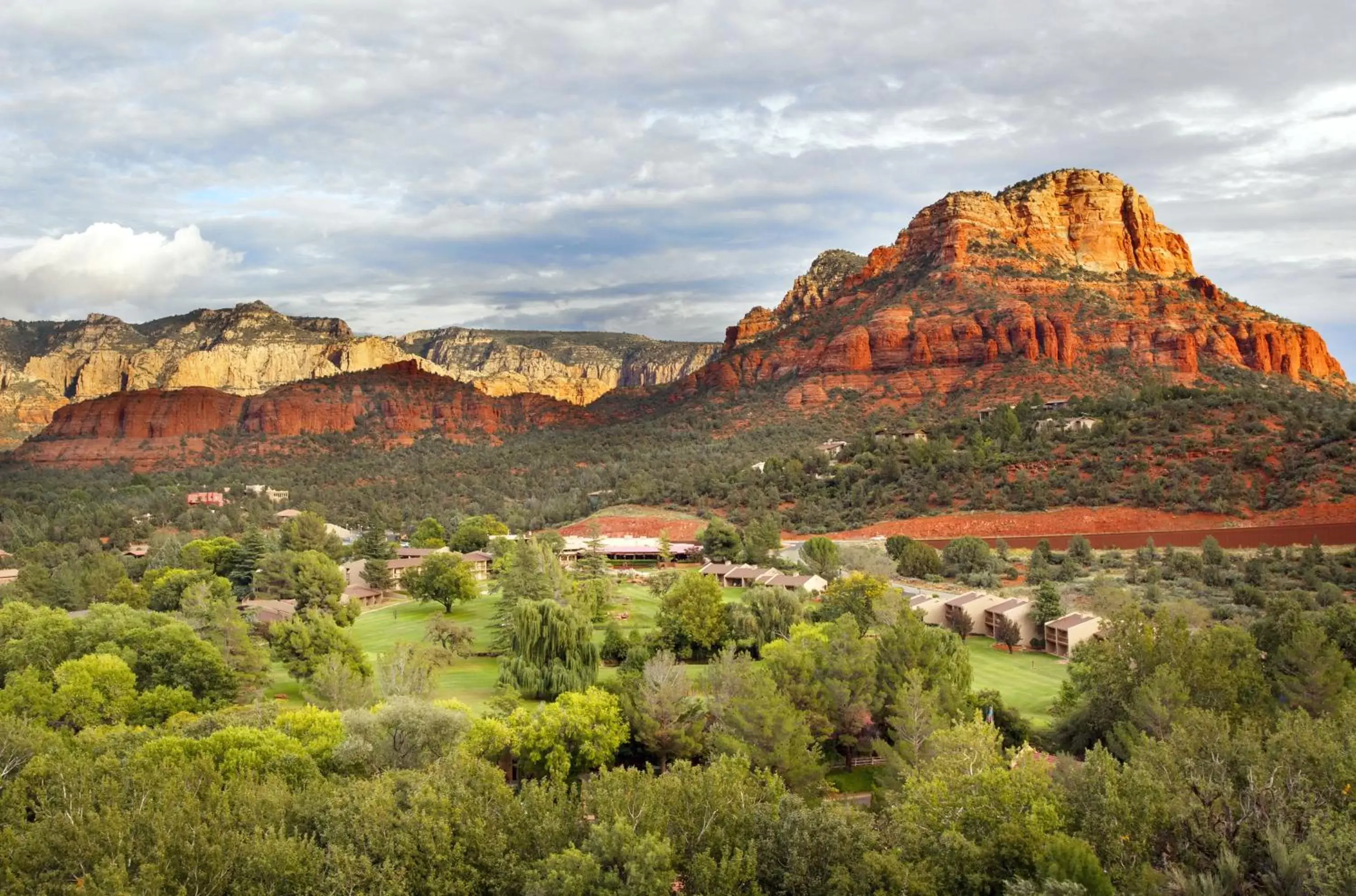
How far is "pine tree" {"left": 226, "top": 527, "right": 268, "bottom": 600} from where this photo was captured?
4944 cm

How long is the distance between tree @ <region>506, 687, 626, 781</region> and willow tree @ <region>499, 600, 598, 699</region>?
4.58m

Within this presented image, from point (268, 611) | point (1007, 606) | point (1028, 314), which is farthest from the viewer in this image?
point (1028, 314)

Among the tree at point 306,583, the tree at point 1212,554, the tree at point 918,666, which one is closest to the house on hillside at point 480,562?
the tree at point 306,583

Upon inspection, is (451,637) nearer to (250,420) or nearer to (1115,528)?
(1115,528)

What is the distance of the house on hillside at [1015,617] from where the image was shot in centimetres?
3609

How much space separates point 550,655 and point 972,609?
18.5 m

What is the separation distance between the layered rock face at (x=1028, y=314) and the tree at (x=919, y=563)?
47.0 meters

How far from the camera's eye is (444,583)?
4416 cm

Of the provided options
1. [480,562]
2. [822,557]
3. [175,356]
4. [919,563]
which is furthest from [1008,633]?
[175,356]

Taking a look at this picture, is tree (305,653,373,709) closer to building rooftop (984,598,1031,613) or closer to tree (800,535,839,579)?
building rooftop (984,598,1031,613)

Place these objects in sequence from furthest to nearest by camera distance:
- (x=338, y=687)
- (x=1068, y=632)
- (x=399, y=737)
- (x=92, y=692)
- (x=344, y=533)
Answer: (x=344, y=533) < (x=1068, y=632) < (x=338, y=687) < (x=92, y=692) < (x=399, y=737)

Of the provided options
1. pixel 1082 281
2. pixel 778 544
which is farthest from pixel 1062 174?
pixel 778 544

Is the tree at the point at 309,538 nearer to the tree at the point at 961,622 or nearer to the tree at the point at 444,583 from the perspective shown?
the tree at the point at 444,583

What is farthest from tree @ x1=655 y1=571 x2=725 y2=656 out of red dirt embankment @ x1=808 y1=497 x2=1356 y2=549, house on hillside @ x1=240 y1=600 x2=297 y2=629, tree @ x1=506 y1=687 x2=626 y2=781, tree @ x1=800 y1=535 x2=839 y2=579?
red dirt embankment @ x1=808 y1=497 x2=1356 y2=549
